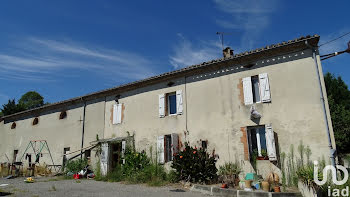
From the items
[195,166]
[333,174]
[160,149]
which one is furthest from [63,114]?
[333,174]

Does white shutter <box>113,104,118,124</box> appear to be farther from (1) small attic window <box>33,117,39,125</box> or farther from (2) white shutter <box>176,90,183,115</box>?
(1) small attic window <box>33,117,39,125</box>

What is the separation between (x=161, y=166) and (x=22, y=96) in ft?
119

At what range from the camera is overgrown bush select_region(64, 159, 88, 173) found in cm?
1322

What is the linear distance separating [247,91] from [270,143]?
219 cm

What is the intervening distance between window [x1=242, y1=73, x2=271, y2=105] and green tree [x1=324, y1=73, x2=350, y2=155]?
1392 centimetres

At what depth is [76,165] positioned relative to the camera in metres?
13.3

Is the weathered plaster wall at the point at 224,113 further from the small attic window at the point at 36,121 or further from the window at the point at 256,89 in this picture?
the small attic window at the point at 36,121

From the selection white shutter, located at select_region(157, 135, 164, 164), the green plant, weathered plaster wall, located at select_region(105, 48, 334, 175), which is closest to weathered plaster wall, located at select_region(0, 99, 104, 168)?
weathered plaster wall, located at select_region(105, 48, 334, 175)

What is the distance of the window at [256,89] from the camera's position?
9.09 m

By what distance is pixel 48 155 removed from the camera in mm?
15500

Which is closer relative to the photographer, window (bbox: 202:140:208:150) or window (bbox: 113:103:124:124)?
window (bbox: 202:140:208:150)

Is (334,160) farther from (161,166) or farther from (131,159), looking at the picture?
(131,159)

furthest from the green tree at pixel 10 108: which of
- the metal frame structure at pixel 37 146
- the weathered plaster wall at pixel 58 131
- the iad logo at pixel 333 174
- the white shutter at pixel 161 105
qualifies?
the iad logo at pixel 333 174

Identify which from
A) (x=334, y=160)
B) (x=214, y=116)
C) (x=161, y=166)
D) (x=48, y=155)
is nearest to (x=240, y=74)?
(x=214, y=116)
